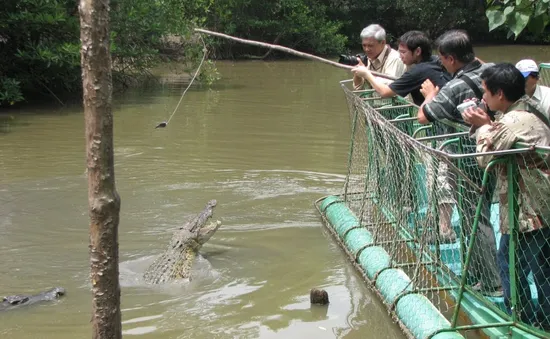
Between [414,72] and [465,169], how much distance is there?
→ 132 centimetres

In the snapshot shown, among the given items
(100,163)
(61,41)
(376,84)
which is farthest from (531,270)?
(61,41)

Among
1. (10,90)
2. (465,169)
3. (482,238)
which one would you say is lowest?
(10,90)

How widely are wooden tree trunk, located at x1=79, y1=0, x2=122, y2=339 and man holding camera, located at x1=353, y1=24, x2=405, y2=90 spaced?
13.7 ft

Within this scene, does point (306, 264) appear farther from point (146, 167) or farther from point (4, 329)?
point (146, 167)

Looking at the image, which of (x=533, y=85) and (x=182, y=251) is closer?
(x=533, y=85)

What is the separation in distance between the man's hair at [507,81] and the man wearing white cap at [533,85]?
1.92ft

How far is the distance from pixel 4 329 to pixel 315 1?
956 inches

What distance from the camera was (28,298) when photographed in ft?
18.5

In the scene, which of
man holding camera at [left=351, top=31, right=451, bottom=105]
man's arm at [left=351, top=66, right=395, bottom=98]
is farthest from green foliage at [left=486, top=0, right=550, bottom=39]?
man's arm at [left=351, top=66, right=395, bottom=98]

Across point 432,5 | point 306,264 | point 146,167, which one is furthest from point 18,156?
point 432,5

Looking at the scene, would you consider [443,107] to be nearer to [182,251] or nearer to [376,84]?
[376,84]

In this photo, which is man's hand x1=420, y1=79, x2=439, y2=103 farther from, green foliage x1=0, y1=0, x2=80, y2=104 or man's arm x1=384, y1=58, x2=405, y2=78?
green foliage x1=0, y1=0, x2=80, y2=104

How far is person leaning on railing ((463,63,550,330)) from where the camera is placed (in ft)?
12.7

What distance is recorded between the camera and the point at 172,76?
1961 cm
